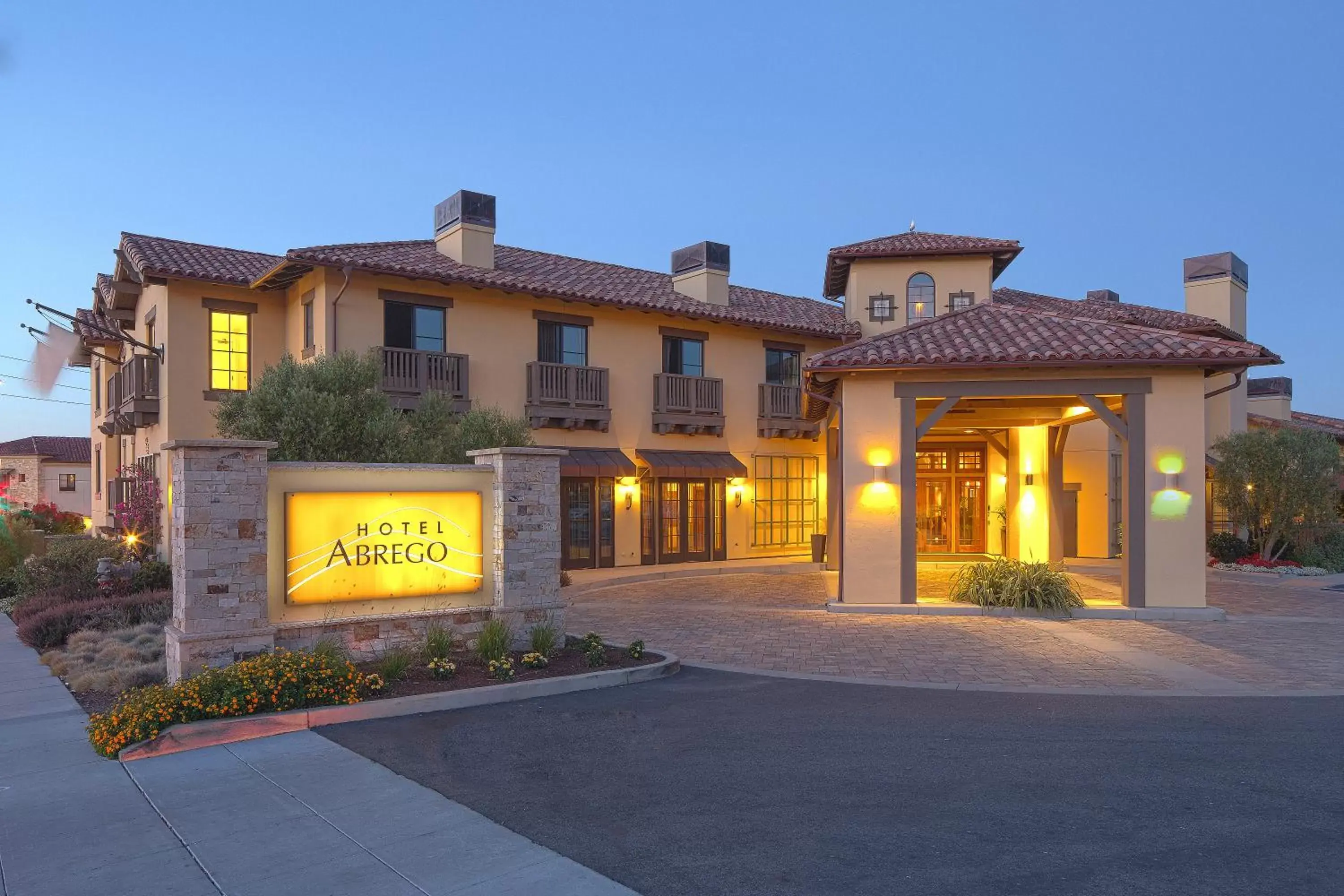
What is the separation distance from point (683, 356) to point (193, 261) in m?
11.2

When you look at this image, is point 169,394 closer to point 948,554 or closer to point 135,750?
point 135,750

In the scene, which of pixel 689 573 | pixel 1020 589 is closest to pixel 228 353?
pixel 689 573

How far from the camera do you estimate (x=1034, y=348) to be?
14039mm

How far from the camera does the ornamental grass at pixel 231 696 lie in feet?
23.2

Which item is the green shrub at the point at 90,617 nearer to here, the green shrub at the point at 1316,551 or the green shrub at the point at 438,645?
the green shrub at the point at 438,645

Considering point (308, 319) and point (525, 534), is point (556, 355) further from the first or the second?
point (525, 534)

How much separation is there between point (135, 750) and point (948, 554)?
1930 centimetres

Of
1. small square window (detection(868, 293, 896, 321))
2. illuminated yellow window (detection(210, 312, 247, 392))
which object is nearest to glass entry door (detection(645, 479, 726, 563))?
small square window (detection(868, 293, 896, 321))

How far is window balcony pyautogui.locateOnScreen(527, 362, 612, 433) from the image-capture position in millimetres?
20391

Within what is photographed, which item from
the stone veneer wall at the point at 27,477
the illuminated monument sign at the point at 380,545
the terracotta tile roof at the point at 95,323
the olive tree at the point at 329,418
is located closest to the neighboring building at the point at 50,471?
the stone veneer wall at the point at 27,477

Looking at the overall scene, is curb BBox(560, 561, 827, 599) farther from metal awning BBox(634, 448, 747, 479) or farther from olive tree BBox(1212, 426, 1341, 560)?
olive tree BBox(1212, 426, 1341, 560)

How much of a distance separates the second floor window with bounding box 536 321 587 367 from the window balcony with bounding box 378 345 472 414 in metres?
2.30

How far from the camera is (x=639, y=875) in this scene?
462 cm

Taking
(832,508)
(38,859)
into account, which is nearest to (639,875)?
(38,859)
